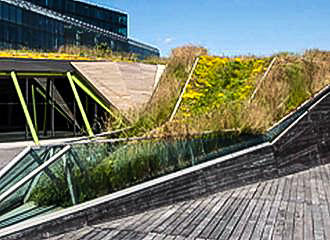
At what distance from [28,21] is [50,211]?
934 inches

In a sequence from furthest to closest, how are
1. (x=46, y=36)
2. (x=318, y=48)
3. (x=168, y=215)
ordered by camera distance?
(x=46, y=36)
(x=318, y=48)
(x=168, y=215)

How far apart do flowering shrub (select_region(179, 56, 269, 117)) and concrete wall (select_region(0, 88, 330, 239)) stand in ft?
6.34

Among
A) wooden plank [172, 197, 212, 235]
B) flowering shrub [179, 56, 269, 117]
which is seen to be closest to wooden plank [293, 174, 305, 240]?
wooden plank [172, 197, 212, 235]

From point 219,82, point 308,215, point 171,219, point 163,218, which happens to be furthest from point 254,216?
point 219,82

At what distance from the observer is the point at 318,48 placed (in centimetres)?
1252

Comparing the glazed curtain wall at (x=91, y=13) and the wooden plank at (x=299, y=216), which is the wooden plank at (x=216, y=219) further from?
the glazed curtain wall at (x=91, y=13)

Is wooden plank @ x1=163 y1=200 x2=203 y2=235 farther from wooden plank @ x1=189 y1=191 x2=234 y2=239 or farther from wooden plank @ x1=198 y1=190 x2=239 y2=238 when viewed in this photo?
wooden plank @ x1=198 y1=190 x2=239 y2=238

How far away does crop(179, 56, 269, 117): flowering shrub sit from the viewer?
386 inches

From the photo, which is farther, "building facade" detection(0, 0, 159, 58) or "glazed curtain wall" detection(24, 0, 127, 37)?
"glazed curtain wall" detection(24, 0, 127, 37)

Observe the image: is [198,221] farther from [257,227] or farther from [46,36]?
[46,36]

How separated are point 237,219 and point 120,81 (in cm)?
999

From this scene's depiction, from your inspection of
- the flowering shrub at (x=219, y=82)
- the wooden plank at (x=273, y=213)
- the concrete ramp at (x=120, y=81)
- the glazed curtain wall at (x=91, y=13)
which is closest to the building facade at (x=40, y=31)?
the concrete ramp at (x=120, y=81)

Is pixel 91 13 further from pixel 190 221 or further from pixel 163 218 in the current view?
pixel 190 221

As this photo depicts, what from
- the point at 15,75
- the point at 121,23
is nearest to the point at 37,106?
the point at 15,75
